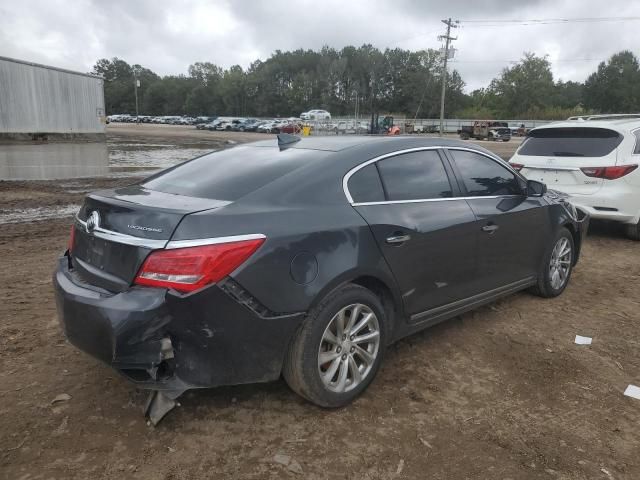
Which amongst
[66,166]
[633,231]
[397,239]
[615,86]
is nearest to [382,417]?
[397,239]

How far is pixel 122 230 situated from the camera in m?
2.78

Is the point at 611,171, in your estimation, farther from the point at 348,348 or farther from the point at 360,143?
the point at 348,348

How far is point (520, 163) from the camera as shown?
750cm

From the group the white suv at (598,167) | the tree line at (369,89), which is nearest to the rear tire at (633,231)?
the white suv at (598,167)

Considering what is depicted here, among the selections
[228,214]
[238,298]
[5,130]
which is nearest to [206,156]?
[228,214]

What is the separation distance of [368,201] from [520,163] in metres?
5.04

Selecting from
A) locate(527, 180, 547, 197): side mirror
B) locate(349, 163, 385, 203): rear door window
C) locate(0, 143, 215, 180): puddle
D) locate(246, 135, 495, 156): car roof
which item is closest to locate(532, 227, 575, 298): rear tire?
locate(527, 180, 547, 197): side mirror

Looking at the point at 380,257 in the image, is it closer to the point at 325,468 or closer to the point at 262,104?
the point at 325,468

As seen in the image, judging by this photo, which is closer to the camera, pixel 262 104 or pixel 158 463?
pixel 158 463

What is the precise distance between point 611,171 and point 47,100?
31027mm

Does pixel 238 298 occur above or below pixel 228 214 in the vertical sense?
below

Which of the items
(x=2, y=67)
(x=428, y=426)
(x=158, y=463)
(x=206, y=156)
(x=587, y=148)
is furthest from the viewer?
(x=2, y=67)

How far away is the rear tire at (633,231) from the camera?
7.27m

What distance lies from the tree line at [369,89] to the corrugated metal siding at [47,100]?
5910 centimetres
